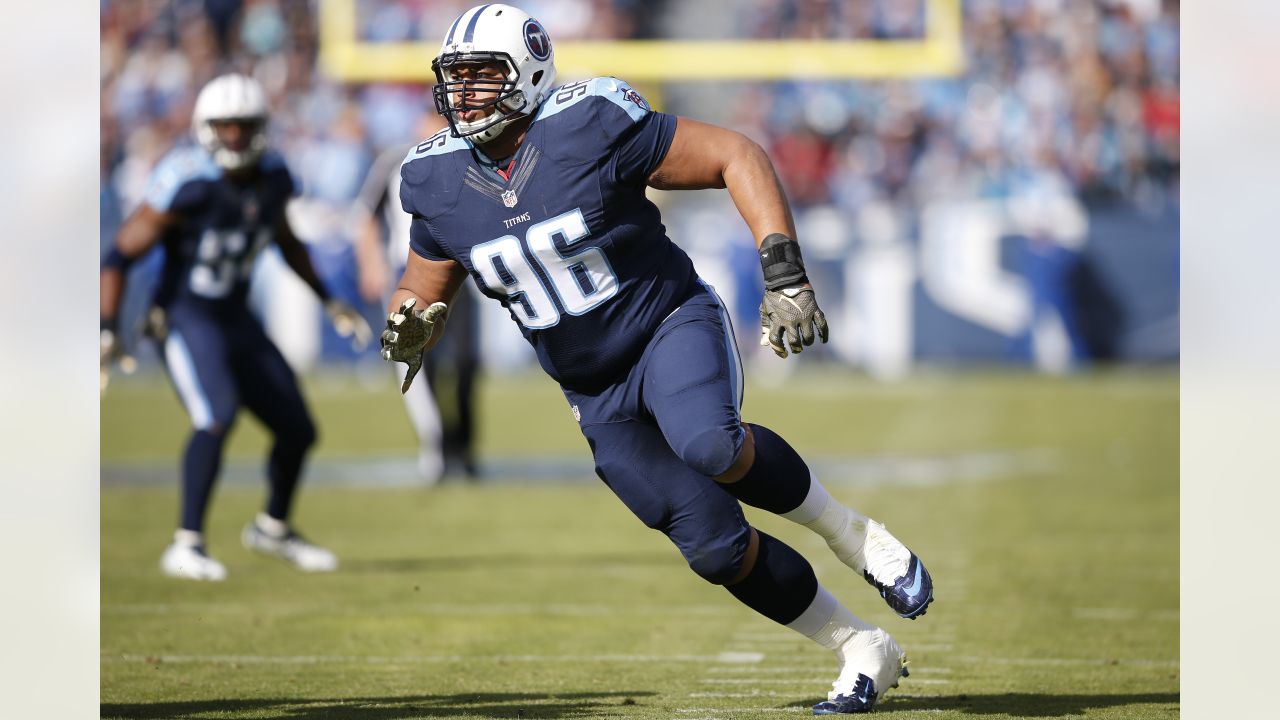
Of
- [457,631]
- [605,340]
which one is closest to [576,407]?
[605,340]

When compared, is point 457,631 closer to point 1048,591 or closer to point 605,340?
point 605,340

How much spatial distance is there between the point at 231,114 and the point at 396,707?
359 cm

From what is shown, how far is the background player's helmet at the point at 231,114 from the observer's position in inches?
284

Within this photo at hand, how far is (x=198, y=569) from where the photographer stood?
698cm

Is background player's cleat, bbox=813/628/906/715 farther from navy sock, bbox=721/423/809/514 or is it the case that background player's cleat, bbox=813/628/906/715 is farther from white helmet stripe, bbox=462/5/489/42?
white helmet stripe, bbox=462/5/489/42

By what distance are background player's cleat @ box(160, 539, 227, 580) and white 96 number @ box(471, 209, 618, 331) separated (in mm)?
3224

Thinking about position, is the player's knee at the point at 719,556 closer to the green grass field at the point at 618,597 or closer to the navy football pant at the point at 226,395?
the green grass field at the point at 618,597

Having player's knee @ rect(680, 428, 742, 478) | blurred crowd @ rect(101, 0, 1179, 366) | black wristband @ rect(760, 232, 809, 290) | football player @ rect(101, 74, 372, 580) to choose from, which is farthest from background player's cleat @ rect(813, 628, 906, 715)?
blurred crowd @ rect(101, 0, 1179, 366)

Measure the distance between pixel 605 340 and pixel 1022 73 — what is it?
52.5 ft

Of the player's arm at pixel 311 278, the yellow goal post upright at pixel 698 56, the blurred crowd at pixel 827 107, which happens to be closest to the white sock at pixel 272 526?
the player's arm at pixel 311 278

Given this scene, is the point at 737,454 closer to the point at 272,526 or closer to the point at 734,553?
the point at 734,553

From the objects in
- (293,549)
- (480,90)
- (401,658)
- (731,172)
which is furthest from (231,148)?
(731,172)

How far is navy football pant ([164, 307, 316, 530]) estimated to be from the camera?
7.28 m
